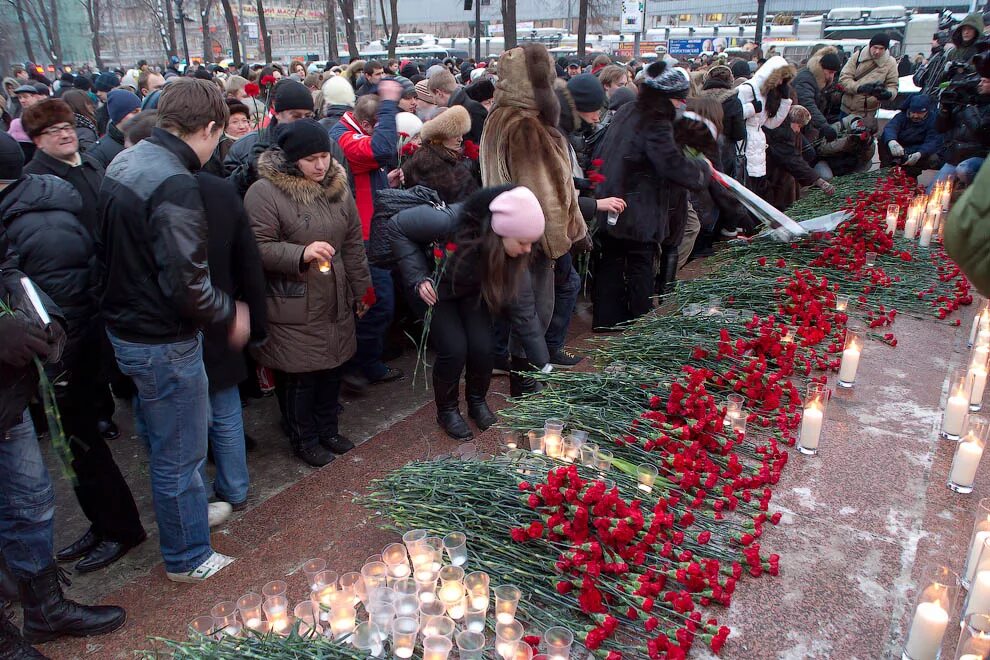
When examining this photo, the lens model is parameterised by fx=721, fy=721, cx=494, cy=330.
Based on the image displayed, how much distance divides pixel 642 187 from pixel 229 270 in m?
3.03

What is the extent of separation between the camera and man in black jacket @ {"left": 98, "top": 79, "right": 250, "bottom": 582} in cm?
273

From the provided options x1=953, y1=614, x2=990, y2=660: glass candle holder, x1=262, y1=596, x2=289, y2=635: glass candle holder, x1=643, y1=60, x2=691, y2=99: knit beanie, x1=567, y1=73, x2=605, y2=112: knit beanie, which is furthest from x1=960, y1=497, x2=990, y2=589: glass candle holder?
x1=567, y1=73, x2=605, y2=112: knit beanie

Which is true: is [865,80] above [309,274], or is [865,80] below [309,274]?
above

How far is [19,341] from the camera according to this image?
2439 millimetres

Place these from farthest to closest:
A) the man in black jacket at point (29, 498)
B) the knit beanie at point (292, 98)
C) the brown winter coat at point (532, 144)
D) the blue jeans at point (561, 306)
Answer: the blue jeans at point (561, 306) < the knit beanie at point (292, 98) < the brown winter coat at point (532, 144) < the man in black jacket at point (29, 498)

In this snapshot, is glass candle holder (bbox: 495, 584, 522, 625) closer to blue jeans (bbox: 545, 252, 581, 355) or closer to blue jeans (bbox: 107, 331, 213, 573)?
blue jeans (bbox: 107, 331, 213, 573)

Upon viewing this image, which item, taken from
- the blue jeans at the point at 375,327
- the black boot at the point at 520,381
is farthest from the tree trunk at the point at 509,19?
the black boot at the point at 520,381

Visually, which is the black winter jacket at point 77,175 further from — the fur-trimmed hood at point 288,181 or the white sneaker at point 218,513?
the white sneaker at point 218,513

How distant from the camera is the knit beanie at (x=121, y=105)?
581 cm

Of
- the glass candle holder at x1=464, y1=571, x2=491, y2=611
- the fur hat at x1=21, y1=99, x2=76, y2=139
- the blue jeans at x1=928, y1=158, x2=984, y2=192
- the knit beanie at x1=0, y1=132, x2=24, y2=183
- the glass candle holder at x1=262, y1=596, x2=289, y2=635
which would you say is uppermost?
the fur hat at x1=21, y1=99, x2=76, y2=139

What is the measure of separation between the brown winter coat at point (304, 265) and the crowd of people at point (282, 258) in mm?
12

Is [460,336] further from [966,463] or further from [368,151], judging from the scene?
[966,463]

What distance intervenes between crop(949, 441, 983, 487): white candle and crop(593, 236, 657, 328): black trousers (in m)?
2.68

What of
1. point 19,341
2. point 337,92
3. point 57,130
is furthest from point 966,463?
point 337,92
